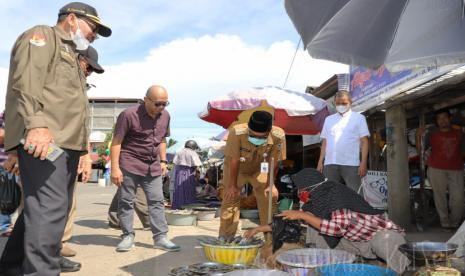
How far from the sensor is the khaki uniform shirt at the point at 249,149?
472 cm

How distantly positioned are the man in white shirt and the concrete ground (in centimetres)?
148

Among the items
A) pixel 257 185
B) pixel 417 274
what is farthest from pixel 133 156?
pixel 417 274

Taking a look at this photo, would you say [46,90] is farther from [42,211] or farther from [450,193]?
[450,193]

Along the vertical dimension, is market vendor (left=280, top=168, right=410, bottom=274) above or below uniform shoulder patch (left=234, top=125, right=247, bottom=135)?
below

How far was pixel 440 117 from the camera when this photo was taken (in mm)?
6738

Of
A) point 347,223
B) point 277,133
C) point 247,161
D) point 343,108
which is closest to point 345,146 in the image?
point 343,108

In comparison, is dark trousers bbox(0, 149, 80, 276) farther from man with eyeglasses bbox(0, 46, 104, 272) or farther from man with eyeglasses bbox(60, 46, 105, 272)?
man with eyeglasses bbox(60, 46, 105, 272)

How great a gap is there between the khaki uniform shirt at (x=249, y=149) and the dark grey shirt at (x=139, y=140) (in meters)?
0.87

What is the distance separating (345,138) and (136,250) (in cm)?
283

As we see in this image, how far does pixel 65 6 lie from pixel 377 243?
2.93 meters

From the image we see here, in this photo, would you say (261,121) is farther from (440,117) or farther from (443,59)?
(440,117)

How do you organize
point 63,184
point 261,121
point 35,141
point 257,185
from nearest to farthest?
point 35,141, point 63,184, point 261,121, point 257,185

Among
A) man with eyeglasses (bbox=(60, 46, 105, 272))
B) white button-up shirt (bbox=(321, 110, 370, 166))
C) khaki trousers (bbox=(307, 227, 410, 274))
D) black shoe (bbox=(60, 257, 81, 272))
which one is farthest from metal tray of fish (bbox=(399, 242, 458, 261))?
black shoe (bbox=(60, 257, 81, 272))

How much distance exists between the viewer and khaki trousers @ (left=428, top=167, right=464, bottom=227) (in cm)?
649
